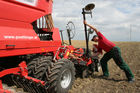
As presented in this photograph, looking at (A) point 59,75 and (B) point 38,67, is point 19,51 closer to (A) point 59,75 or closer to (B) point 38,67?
(B) point 38,67

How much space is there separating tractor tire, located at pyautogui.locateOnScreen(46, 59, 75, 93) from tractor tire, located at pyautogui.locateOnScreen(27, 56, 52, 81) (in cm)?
17

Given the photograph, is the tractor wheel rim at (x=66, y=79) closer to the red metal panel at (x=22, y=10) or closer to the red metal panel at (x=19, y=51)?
the red metal panel at (x=19, y=51)

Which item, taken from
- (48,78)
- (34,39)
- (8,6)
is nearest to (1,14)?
(8,6)

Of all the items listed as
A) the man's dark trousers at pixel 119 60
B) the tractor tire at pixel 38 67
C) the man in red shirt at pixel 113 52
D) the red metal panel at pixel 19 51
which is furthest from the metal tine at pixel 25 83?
the man's dark trousers at pixel 119 60

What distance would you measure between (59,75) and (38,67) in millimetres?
564

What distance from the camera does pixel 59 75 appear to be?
10.7 feet

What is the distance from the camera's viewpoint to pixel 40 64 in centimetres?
340

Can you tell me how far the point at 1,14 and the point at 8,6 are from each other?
0.74 ft

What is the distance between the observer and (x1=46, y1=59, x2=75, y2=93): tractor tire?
3162 millimetres

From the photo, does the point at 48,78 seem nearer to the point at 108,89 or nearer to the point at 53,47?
the point at 53,47

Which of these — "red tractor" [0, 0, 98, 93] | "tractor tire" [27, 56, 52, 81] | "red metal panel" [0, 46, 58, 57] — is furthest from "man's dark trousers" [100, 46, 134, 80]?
"tractor tire" [27, 56, 52, 81]

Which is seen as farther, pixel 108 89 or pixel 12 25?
pixel 108 89

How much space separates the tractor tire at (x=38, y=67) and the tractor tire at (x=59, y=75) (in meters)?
0.17

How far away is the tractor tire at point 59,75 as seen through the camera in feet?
10.4
